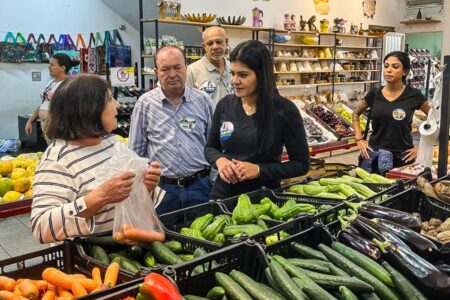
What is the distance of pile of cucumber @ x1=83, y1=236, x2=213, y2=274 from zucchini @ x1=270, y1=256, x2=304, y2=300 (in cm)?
33

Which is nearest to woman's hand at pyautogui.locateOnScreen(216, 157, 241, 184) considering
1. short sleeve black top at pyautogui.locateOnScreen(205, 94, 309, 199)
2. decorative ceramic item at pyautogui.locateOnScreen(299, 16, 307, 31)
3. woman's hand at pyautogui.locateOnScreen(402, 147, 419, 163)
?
short sleeve black top at pyautogui.locateOnScreen(205, 94, 309, 199)

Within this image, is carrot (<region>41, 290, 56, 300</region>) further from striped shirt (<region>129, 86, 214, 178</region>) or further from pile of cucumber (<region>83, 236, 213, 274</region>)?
striped shirt (<region>129, 86, 214, 178</region>)

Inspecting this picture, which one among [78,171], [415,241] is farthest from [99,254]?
[415,241]

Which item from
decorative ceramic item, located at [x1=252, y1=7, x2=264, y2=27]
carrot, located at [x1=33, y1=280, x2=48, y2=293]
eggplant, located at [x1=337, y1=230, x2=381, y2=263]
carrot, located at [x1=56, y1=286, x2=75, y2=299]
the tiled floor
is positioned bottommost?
the tiled floor

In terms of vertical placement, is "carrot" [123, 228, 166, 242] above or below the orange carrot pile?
above

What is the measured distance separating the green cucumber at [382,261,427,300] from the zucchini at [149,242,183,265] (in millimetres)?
Answer: 724

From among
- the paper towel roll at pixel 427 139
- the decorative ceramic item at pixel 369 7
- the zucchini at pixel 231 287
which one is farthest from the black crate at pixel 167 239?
the decorative ceramic item at pixel 369 7

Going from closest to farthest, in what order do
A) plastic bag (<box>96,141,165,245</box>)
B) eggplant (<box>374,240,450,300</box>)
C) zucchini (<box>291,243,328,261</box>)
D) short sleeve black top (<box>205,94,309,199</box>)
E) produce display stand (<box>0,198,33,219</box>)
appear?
eggplant (<box>374,240,450,300</box>) < zucchini (<box>291,243,328,261</box>) < plastic bag (<box>96,141,165,245</box>) < short sleeve black top (<box>205,94,309,199</box>) < produce display stand (<box>0,198,33,219</box>)

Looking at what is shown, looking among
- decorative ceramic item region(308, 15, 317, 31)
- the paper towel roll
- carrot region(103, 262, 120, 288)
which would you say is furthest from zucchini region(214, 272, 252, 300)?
decorative ceramic item region(308, 15, 317, 31)

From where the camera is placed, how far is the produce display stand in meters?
3.56

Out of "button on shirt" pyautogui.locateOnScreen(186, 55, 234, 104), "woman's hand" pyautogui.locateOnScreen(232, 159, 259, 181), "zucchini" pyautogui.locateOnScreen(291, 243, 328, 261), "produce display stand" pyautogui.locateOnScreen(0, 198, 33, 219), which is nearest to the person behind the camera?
"zucchini" pyautogui.locateOnScreen(291, 243, 328, 261)

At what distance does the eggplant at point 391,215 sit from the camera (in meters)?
1.89

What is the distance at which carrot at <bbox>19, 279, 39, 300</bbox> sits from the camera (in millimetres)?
1468

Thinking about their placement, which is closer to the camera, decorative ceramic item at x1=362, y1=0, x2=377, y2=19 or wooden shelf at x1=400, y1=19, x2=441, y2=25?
decorative ceramic item at x1=362, y1=0, x2=377, y2=19
